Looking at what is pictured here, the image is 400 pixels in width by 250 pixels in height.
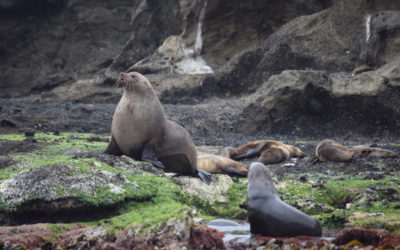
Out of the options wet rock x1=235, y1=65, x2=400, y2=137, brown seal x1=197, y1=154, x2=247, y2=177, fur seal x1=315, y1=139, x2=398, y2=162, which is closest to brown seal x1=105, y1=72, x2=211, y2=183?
brown seal x1=197, y1=154, x2=247, y2=177

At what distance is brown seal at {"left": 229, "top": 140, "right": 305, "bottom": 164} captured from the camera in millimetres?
11031

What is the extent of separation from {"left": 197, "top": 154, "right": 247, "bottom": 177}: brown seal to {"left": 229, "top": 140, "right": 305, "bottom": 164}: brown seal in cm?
148

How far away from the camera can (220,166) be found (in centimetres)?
962

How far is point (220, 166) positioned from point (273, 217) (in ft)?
13.6

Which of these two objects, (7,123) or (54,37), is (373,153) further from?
(54,37)

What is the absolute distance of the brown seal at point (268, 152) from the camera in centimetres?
1103

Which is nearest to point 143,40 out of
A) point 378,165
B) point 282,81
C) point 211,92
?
point 211,92

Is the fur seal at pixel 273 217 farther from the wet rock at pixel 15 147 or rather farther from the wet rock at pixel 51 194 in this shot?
the wet rock at pixel 15 147

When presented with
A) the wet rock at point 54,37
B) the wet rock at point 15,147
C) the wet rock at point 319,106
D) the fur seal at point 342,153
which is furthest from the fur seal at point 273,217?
the wet rock at point 54,37

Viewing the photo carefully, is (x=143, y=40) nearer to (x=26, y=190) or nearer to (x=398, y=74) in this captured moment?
(x=398, y=74)

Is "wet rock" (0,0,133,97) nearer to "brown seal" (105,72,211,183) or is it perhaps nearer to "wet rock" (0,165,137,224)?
"brown seal" (105,72,211,183)

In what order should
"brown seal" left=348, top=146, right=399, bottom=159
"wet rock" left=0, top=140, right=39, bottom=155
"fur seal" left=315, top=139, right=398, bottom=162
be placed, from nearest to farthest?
"wet rock" left=0, top=140, right=39, bottom=155
"fur seal" left=315, top=139, right=398, bottom=162
"brown seal" left=348, top=146, right=399, bottom=159

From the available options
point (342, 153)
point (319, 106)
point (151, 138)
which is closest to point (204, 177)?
point (151, 138)

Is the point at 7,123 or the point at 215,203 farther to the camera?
the point at 7,123
